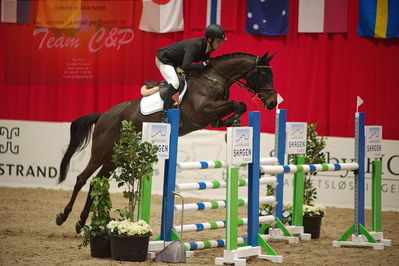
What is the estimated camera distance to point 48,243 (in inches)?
232

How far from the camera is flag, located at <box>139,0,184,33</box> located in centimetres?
1020

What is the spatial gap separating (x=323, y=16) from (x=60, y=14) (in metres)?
4.50

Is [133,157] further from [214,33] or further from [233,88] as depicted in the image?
[233,88]

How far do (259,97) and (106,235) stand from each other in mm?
2232

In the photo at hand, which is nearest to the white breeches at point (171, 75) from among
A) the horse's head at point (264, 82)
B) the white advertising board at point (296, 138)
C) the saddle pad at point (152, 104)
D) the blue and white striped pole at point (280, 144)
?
the saddle pad at point (152, 104)

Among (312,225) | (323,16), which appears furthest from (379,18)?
(312,225)

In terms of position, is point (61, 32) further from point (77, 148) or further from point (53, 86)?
point (77, 148)

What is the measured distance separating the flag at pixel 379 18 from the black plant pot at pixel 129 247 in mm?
5358

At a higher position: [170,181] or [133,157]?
[133,157]

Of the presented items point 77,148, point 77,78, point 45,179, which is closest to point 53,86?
point 77,78

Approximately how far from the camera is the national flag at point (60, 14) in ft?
36.2

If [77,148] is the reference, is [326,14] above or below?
above

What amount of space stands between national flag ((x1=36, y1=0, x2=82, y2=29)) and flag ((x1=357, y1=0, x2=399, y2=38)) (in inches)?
186

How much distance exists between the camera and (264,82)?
21.2 ft
